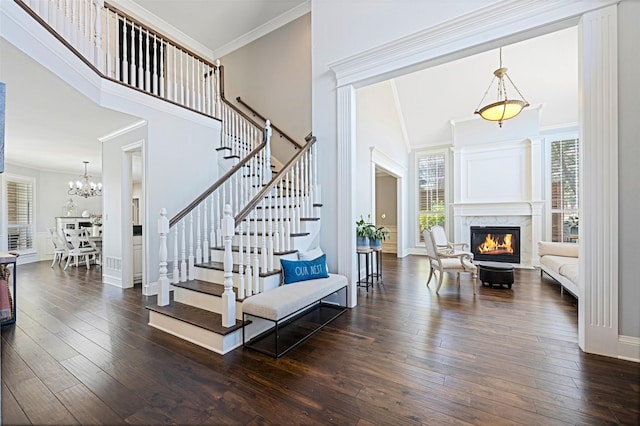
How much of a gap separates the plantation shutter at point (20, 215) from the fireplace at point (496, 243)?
1139 centimetres

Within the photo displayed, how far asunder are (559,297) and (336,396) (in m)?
3.74

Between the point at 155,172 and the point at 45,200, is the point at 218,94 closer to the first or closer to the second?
the point at 155,172

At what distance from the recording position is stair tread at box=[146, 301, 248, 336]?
2.33 m

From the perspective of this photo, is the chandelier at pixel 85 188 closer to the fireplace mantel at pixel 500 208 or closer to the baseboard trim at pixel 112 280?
the baseboard trim at pixel 112 280

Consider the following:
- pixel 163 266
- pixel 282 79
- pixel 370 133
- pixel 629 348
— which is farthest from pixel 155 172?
pixel 629 348

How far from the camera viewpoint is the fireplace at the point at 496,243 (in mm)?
5961

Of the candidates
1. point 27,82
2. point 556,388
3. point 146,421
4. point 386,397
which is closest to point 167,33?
point 27,82

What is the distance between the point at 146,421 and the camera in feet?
4.94

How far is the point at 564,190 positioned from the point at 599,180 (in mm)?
4919

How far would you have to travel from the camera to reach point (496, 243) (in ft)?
20.1

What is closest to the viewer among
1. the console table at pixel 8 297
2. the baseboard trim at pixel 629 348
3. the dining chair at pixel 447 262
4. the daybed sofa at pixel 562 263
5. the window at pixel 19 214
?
the baseboard trim at pixel 629 348

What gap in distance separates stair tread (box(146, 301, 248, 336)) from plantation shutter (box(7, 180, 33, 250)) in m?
7.28

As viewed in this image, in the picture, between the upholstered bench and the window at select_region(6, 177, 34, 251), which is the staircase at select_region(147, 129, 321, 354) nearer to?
the upholstered bench

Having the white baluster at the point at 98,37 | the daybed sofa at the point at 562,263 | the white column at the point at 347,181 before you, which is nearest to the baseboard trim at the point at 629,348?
the daybed sofa at the point at 562,263
